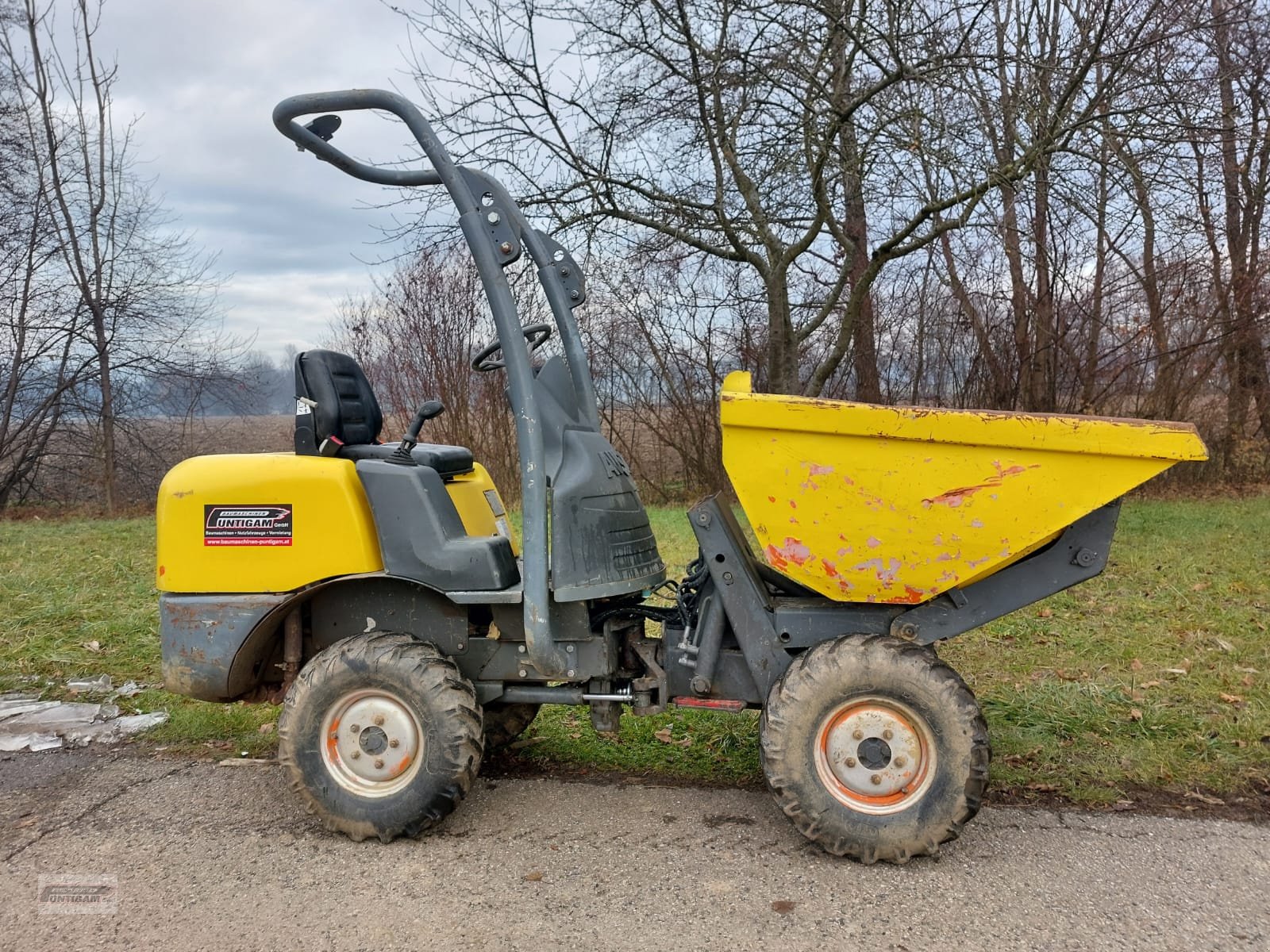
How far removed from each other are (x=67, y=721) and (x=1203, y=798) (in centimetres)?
488

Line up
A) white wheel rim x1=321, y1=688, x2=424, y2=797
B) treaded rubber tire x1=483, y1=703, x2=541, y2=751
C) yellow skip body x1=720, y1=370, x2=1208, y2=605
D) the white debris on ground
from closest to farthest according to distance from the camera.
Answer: yellow skip body x1=720, y1=370, x2=1208, y2=605, white wheel rim x1=321, y1=688, x2=424, y2=797, treaded rubber tire x1=483, y1=703, x2=541, y2=751, the white debris on ground

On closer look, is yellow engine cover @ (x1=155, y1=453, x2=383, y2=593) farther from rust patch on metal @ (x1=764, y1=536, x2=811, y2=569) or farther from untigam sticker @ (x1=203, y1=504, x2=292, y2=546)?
rust patch on metal @ (x1=764, y1=536, x2=811, y2=569)

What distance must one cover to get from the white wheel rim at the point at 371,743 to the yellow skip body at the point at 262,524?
0.47 metres

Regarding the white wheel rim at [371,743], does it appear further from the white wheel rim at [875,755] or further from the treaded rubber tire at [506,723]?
the white wheel rim at [875,755]

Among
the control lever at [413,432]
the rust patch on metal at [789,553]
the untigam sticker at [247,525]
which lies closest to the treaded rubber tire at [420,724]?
the untigam sticker at [247,525]

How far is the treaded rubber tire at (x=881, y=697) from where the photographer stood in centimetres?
319

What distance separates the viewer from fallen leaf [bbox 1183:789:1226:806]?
3.66m

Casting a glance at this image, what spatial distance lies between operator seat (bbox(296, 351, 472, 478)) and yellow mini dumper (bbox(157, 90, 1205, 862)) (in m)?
0.01

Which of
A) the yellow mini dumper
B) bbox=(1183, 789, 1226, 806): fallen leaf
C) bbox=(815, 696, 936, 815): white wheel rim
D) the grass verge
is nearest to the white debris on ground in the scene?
the grass verge

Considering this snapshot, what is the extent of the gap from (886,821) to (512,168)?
758 centimetres

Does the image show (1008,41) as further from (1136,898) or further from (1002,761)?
(1136,898)

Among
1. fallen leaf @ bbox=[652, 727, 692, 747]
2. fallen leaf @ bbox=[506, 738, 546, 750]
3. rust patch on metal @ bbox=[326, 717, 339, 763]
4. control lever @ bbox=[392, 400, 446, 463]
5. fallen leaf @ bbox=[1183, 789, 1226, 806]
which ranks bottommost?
fallen leaf @ bbox=[506, 738, 546, 750]

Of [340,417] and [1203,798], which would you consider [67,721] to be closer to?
[340,417]

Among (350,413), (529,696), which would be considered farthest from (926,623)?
(350,413)
